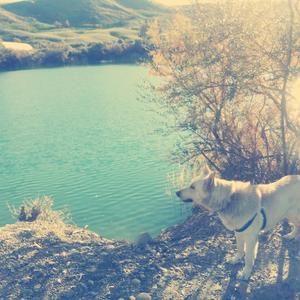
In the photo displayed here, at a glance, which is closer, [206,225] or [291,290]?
[291,290]

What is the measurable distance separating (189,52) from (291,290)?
745 centimetres

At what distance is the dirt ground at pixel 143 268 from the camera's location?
293 inches

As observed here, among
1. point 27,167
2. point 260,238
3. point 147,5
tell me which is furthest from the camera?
point 147,5

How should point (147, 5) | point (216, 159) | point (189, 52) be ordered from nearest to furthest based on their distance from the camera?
point (189, 52), point (216, 159), point (147, 5)

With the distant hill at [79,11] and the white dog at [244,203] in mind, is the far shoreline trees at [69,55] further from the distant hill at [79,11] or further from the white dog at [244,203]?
the distant hill at [79,11]

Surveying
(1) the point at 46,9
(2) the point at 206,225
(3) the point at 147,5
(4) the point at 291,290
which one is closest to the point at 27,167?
(2) the point at 206,225

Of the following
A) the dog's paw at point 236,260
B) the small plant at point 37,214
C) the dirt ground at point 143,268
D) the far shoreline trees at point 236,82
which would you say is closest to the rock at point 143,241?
the dirt ground at point 143,268

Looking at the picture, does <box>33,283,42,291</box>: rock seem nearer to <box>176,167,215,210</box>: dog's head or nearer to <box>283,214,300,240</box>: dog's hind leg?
<box>176,167,215,210</box>: dog's head

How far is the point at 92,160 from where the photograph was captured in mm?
21812

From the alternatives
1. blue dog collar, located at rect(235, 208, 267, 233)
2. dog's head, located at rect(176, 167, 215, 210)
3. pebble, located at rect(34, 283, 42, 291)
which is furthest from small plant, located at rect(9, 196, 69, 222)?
blue dog collar, located at rect(235, 208, 267, 233)

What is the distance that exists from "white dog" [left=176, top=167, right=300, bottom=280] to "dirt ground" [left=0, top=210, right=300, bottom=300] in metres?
0.58

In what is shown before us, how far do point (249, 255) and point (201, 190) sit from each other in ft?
4.80

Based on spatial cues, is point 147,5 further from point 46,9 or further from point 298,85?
point 298,85

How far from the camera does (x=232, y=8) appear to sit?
1136 cm
